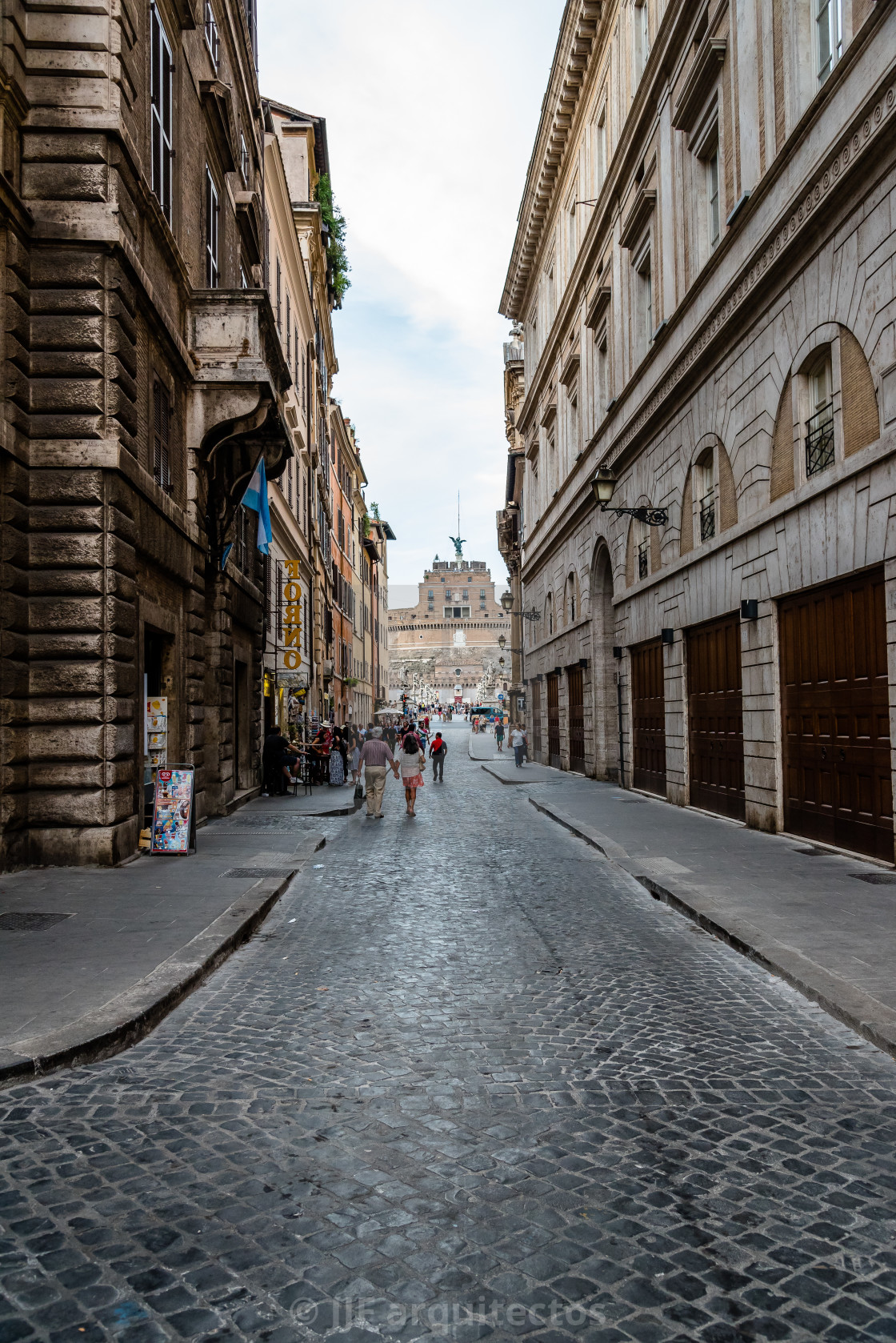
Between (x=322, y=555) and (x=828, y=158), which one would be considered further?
(x=322, y=555)

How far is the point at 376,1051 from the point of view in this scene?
5.01 meters

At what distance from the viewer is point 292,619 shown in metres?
24.5

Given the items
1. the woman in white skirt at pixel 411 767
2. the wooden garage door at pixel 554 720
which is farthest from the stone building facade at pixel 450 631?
the woman in white skirt at pixel 411 767

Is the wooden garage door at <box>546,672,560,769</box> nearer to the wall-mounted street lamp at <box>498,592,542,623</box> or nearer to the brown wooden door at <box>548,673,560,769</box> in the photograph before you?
the brown wooden door at <box>548,673,560,769</box>

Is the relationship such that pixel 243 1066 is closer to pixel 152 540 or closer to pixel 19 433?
pixel 19 433

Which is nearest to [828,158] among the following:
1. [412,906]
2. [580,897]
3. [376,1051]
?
[580,897]

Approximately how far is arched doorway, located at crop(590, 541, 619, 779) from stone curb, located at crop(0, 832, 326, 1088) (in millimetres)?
17537

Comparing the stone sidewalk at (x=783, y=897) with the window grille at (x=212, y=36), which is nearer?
the stone sidewalk at (x=783, y=897)

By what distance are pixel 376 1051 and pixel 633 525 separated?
1773cm

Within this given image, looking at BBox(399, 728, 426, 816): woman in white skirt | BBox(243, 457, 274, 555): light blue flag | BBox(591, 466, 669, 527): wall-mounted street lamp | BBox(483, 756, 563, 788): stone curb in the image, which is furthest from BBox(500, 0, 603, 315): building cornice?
BBox(483, 756, 563, 788): stone curb

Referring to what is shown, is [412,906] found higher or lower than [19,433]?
lower

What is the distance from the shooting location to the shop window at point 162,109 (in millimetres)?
12562

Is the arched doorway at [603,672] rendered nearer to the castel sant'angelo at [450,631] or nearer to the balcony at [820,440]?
the balcony at [820,440]

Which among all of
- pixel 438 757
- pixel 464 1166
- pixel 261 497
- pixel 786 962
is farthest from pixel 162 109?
pixel 438 757
